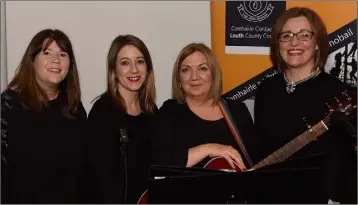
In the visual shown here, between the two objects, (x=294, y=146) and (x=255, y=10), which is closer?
(x=294, y=146)

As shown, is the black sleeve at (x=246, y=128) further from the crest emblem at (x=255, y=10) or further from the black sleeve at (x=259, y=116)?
the crest emblem at (x=255, y=10)

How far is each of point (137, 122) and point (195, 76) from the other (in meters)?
0.41

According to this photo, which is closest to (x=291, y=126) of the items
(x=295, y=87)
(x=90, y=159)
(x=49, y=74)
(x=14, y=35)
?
(x=295, y=87)

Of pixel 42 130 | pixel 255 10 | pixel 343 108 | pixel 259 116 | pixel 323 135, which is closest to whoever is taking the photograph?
pixel 343 108

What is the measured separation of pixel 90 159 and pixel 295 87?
119 centimetres

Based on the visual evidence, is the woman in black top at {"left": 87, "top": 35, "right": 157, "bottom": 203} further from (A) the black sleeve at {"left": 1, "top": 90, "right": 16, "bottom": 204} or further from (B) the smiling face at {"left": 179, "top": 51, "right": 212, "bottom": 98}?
(A) the black sleeve at {"left": 1, "top": 90, "right": 16, "bottom": 204}

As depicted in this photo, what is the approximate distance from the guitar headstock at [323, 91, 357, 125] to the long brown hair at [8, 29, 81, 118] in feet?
4.44

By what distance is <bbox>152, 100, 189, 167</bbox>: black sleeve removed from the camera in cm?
235

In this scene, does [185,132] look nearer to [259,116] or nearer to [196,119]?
[196,119]

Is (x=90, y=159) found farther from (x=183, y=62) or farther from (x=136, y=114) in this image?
(x=183, y=62)

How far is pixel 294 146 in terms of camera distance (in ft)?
7.81

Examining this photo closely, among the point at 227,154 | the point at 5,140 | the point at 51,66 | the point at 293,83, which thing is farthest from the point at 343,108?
the point at 5,140

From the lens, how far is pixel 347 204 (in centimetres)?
237

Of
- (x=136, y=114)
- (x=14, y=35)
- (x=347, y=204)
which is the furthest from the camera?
(x=14, y=35)
